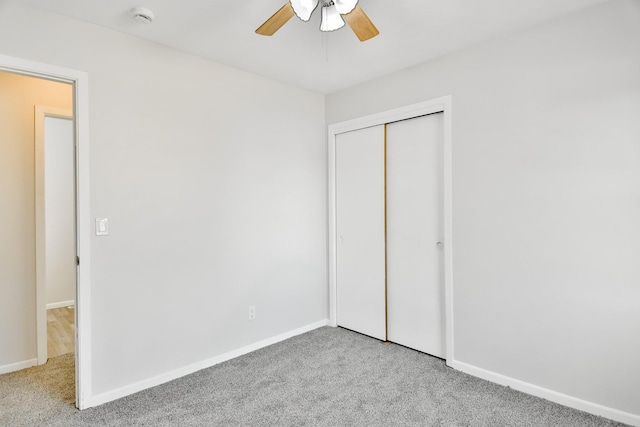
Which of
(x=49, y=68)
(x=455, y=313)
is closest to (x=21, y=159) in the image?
(x=49, y=68)

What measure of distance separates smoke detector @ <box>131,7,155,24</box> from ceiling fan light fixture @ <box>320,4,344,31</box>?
1062mm

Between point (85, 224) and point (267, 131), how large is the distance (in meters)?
1.64

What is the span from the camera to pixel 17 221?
277cm

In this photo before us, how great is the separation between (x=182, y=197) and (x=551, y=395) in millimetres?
2873

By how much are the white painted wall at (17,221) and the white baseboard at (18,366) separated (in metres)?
0.01

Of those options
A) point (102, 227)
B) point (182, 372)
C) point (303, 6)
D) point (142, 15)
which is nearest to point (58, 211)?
point (102, 227)

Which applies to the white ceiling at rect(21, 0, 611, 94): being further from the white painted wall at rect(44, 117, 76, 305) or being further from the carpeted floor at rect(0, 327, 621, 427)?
the white painted wall at rect(44, 117, 76, 305)

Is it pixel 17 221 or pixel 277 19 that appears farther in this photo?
pixel 17 221

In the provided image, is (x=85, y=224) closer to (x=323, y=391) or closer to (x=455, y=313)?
(x=323, y=391)

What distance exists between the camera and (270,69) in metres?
3.02

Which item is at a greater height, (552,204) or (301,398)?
(552,204)

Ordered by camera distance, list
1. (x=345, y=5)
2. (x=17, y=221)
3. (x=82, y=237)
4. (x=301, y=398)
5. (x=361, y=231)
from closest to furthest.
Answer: (x=345, y=5) → (x=82, y=237) → (x=301, y=398) → (x=17, y=221) → (x=361, y=231)

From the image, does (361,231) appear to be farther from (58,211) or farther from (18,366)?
(58,211)

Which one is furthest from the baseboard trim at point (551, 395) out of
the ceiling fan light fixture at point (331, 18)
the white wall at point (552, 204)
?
the ceiling fan light fixture at point (331, 18)
